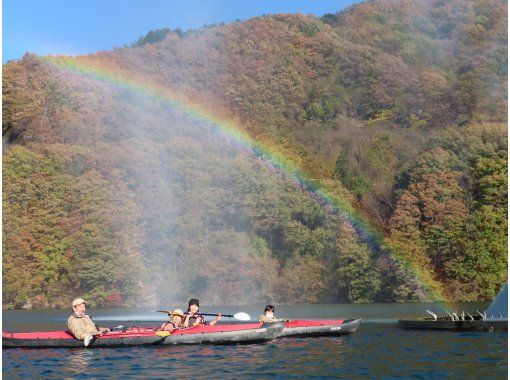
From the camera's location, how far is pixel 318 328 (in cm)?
3900

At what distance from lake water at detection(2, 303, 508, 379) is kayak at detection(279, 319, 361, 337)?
99 cm

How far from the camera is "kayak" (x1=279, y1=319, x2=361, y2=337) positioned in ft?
127

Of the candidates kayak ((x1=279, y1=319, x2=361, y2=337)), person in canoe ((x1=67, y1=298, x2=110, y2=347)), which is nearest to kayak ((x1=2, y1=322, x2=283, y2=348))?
person in canoe ((x1=67, y1=298, x2=110, y2=347))

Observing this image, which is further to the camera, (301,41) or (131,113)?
(301,41)

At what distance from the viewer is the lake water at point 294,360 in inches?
1009

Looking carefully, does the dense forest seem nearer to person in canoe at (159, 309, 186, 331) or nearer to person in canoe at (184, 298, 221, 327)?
person in canoe at (184, 298, 221, 327)

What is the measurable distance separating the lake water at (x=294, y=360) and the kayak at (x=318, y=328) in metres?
0.99

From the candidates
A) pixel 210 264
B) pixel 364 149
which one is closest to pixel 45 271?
pixel 210 264

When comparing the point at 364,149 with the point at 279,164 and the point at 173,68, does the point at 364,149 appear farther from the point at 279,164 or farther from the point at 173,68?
the point at 173,68

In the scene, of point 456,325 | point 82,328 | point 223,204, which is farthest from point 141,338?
point 223,204

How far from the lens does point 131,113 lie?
375 feet

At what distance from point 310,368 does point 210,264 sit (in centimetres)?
6140

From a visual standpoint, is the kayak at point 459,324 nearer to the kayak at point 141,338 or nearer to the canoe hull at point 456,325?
the canoe hull at point 456,325

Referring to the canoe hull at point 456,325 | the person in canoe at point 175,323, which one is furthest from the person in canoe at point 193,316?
the canoe hull at point 456,325
